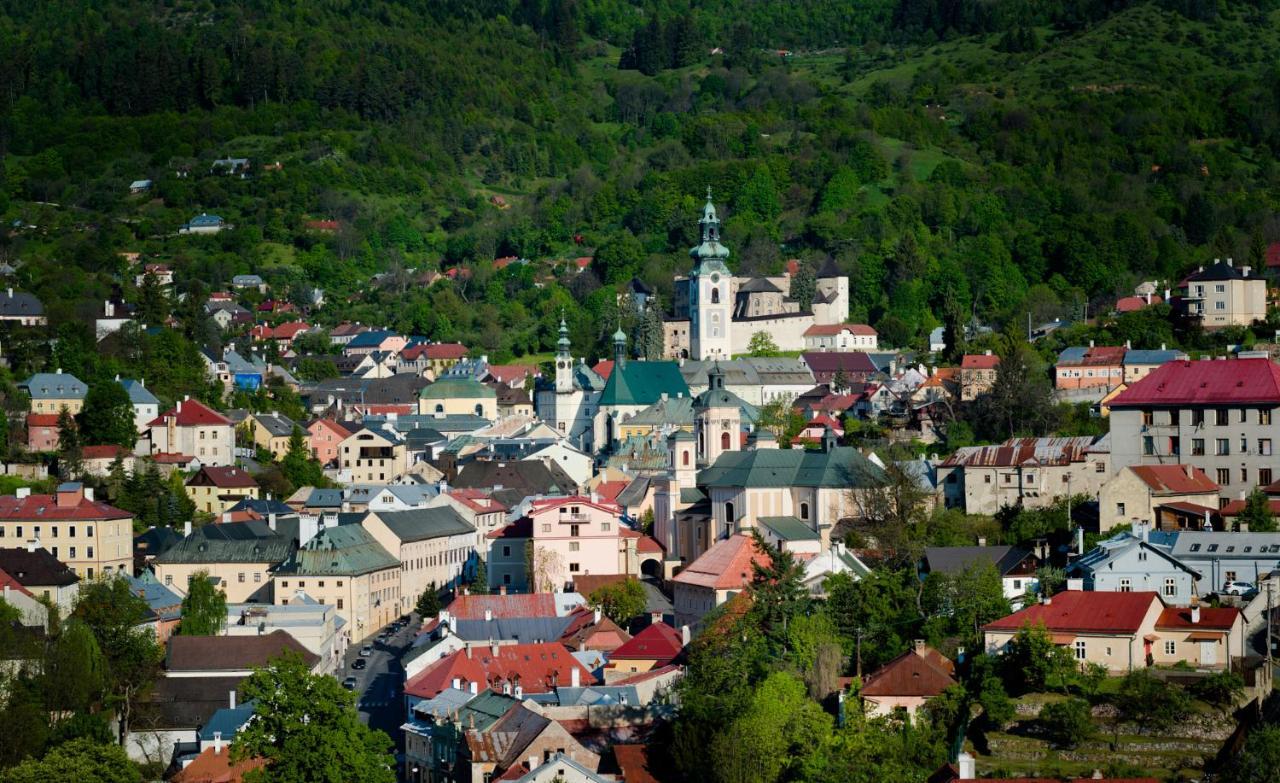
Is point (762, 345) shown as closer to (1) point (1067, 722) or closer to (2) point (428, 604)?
(2) point (428, 604)

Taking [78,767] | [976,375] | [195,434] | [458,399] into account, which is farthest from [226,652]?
[458,399]

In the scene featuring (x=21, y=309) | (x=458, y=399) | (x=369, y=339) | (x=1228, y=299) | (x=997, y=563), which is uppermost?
(x=21, y=309)

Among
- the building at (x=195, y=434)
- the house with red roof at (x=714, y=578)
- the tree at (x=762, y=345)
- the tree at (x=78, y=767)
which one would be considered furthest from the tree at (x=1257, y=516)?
the tree at (x=762, y=345)

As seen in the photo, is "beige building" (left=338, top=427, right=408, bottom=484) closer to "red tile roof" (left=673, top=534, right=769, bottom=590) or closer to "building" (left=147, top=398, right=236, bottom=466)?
"building" (left=147, top=398, right=236, bottom=466)

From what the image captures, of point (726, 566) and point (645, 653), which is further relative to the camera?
point (726, 566)

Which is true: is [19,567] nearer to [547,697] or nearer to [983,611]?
[547,697]

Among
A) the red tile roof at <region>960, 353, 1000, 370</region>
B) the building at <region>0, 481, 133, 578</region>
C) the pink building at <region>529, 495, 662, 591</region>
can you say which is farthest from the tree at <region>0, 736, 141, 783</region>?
the red tile roof at <region>960, 353, 1000, 370</region>
